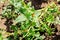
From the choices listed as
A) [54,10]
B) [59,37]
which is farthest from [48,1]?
[59,37]

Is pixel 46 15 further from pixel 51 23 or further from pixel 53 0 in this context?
pixel 53 0

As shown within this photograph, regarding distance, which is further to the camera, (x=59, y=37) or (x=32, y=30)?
(x=59, y=37)

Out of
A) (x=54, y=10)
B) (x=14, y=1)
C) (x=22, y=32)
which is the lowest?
(x=22, y=32)

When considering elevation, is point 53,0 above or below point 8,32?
above

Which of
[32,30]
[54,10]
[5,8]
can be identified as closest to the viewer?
[32,30]

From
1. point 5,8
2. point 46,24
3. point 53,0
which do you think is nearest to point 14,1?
point 5,8

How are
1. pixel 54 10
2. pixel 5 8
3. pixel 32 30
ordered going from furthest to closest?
pixel 5 8 < pixel 54 10 < pixel 32 30
